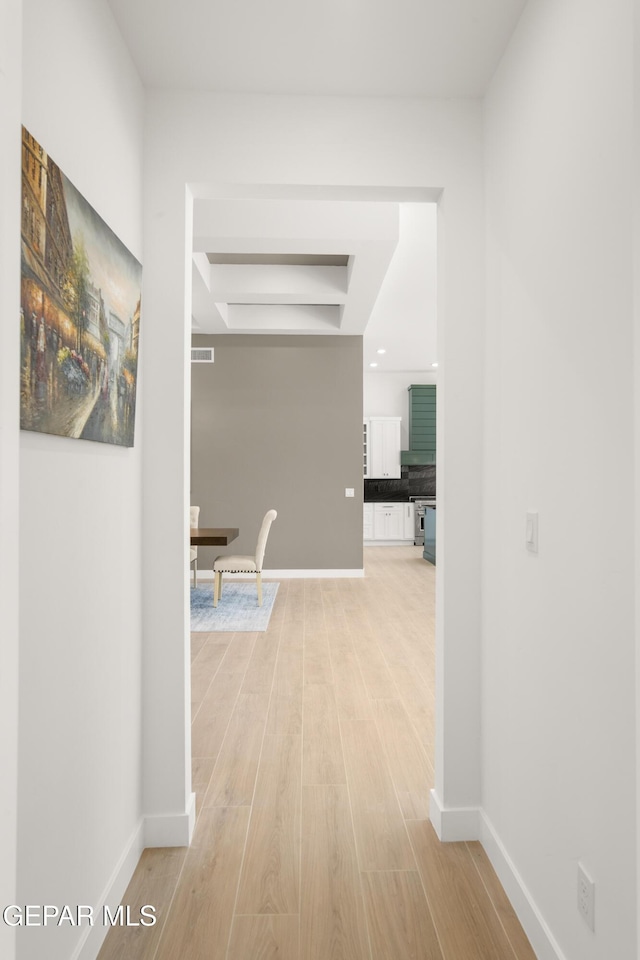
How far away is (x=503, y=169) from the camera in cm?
191

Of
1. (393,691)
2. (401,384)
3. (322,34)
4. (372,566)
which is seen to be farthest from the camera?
(401,384)

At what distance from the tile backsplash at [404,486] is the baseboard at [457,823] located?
28.3 ft

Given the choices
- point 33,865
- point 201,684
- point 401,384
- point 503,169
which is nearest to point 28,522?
point 33,865

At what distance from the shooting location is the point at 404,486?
1075cm

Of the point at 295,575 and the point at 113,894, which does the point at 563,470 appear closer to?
the point at 113,894

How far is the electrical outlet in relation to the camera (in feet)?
4.22

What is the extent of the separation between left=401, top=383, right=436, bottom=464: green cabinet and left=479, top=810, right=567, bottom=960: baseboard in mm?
8892

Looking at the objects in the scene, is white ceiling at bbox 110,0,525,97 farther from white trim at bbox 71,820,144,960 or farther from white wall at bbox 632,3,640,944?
white trim at bbox 71,820,144,960

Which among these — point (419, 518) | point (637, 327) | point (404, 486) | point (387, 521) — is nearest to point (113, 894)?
point (637, 327)

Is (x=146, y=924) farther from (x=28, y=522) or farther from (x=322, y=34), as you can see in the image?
(x=322, y=34)

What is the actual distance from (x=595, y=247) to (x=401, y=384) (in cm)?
1001

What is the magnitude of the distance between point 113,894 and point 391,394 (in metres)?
10.1

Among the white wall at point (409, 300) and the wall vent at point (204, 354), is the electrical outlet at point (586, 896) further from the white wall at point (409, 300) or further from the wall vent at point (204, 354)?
the wall vent at point (204, 354)

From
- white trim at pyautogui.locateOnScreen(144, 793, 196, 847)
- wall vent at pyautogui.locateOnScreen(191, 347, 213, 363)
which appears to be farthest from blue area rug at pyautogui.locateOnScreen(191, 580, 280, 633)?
white trim at pyautogui.locateOnScreen(144, 793, 196, 847)
